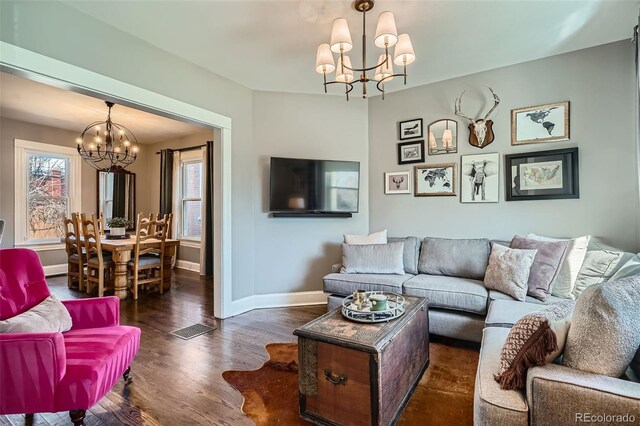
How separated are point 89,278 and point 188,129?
2.92 meters

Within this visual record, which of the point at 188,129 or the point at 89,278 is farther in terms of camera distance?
the point at 188,129

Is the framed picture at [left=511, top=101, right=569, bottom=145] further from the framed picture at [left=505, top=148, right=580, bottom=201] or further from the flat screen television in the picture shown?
the flat screen television

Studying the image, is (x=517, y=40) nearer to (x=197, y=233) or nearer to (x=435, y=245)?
(x=435, y=245)

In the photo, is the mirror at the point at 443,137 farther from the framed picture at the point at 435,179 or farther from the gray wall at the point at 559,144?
the framed picture at the point at 435,179

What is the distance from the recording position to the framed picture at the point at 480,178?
133 inches

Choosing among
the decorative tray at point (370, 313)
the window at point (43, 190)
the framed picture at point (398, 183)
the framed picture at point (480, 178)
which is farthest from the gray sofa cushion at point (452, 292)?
the window at point (43, 190)

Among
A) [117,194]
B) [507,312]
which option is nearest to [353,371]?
[507,312]

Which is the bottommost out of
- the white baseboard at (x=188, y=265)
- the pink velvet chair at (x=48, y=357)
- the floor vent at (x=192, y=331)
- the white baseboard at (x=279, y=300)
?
the floor vent at (x=192, y=331)

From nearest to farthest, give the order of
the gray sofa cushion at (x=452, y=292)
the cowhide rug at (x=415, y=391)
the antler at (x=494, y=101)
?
the cowhide rug at (x=415, y=391) < the gray sofa cushion at (x=452, y=292) < the antler at (x=494, y=101)

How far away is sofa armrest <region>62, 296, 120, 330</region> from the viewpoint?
202 centimetres

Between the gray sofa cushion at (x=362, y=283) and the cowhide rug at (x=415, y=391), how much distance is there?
0.66m

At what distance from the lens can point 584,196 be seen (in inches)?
116

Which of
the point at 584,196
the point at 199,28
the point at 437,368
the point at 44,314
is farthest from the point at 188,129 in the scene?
the point at 584,196

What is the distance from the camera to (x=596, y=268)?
2369mm
